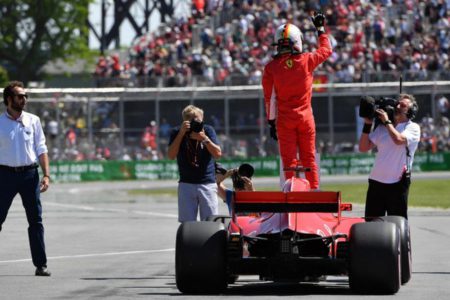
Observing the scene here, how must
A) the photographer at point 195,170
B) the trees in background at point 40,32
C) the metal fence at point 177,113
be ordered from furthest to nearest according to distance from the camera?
the trees in background at point 40,32 → the metal fence at point 177,113 → the photographer at point 195,170

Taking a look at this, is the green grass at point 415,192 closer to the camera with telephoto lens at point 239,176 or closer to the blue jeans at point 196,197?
the camera with telephoto lens at point 239,176

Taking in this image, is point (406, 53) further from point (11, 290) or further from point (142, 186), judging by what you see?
point (11, 290)

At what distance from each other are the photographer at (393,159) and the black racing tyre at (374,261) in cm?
265

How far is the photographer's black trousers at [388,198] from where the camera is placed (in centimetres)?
1390

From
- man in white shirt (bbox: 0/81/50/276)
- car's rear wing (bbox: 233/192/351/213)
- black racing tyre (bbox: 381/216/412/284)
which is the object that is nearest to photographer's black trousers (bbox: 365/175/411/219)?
black racing tyre (bbox: 381/216/412/284)

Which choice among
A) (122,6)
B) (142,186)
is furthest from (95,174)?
(122,6)

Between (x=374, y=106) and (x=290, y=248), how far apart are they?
2532 mm

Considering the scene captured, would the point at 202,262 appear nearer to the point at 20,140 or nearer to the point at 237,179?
the point at 20,140

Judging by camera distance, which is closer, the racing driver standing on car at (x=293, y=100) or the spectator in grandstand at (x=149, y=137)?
the racing driver standing on car at (x=293, y=100)

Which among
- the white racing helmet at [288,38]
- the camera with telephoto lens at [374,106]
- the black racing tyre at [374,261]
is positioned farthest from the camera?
the white racing helmet at [288,38]

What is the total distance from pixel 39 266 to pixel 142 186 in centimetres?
3002

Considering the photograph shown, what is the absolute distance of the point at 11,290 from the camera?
1215 centimetres

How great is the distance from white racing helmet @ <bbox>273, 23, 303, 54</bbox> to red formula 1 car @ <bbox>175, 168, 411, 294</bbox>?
2277mm

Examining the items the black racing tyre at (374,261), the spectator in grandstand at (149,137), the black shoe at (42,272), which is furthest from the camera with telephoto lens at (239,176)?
the spectator in grandstand at (149,137)
